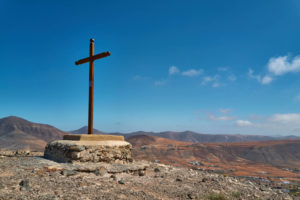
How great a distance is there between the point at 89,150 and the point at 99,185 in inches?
92.3

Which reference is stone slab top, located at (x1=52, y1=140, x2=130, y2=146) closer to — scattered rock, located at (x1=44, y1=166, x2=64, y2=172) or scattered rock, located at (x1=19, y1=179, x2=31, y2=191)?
scattered rock, located at (x1=44, y1=166, x2=64, y2=172)

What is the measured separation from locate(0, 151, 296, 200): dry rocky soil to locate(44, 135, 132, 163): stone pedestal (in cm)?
40

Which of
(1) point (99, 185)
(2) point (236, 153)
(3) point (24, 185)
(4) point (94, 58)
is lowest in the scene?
(2) point (236, 153)

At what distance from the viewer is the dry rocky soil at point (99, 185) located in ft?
15.0

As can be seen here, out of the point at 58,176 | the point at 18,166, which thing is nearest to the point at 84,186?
the point at 58,176

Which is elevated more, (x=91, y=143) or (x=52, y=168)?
(x=91, y=143)

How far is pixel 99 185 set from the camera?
5.29 m

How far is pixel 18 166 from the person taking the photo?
6379 mm

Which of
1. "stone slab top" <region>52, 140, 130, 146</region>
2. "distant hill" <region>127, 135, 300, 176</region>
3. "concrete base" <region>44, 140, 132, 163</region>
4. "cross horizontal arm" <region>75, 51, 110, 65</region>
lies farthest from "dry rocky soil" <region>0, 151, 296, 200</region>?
"distant hill" <region>127, 135, 300, 176</region>

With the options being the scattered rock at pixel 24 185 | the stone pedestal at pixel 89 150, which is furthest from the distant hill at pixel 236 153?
the scattered rock at pixel 24 185

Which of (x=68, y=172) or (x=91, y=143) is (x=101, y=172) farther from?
(x=91, y=143)

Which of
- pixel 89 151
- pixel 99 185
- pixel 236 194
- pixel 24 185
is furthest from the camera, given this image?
pixel 89 151

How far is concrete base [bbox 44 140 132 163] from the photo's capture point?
287 inches

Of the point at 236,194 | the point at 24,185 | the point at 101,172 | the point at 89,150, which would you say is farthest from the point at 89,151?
the point at 236,194
